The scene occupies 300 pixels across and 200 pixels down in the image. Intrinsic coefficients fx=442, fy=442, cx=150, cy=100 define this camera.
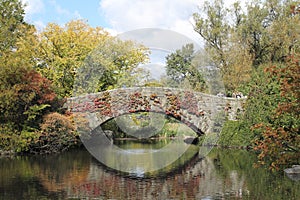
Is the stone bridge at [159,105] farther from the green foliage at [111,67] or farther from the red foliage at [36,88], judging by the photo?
the green foliage at [111,67]

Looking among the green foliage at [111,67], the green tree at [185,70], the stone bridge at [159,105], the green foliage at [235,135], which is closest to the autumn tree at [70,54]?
the green foliage at [111,67]

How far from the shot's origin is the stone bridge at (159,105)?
19.3 metres

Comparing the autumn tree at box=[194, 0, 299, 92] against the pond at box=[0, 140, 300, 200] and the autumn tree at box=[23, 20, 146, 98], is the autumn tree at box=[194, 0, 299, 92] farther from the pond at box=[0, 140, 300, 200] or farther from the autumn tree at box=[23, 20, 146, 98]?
the pond at box=[0, 140, 300, 200]

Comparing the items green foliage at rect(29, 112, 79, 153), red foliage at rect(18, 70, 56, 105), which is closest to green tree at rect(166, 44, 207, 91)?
green foliage at rect(29, 112, 79, 153)

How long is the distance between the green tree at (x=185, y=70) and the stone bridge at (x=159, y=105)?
5.11 feet

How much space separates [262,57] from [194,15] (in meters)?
4.53

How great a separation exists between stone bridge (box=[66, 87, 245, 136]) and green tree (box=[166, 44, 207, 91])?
1.56 m

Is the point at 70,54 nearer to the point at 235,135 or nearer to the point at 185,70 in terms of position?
the point at 185,70

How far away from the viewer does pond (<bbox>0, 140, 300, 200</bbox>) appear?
9258 mm

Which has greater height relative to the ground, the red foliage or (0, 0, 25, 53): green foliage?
(0, 0, 25, 53): green foliage

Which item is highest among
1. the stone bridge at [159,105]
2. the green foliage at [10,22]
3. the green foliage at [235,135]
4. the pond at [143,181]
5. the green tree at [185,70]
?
the green foliage at [10,22]

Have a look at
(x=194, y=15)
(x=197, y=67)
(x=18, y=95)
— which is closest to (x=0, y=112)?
(x=18, y=95)

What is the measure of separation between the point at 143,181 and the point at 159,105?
330 inches

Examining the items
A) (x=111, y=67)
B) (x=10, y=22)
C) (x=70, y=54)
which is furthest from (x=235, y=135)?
(x=10, y=22)
